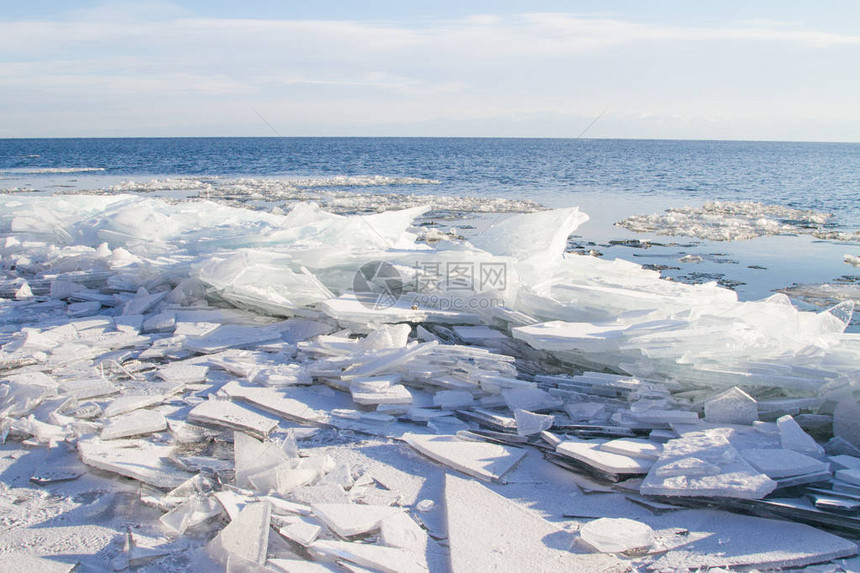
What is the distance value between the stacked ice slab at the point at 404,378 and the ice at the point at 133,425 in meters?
0.01

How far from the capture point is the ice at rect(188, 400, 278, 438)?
3285mm

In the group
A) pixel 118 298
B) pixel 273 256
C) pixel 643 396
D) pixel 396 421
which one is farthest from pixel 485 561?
pixel 118 298

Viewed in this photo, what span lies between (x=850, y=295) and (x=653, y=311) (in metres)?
4.56

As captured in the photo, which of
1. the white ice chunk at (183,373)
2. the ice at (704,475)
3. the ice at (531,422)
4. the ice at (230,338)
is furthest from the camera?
the ice at (230,338)

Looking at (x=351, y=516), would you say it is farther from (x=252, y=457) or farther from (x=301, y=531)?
(x=252, y=457)

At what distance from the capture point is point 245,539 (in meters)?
2.27

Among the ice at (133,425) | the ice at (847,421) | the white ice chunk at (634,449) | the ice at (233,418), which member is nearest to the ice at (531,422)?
the white ice chunk at (634,449)

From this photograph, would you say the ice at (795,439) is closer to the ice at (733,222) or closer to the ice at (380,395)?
the ice at (380,395)

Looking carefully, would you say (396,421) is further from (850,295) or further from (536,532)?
(850,295)

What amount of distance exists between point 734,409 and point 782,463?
614mm

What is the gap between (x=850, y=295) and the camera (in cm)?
735

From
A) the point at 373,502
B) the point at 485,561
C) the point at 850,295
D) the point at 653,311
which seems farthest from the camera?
the point at 850,295

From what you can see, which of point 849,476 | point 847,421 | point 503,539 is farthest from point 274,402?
point 847,421

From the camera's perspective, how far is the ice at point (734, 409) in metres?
3.34
